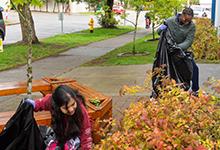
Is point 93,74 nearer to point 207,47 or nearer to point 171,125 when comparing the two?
point 207,47

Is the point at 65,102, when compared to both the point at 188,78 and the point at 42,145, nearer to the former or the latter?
the point at 42,145

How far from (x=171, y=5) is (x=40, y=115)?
11.1 metres

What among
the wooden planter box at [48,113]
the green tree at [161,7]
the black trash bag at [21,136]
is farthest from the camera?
the green tree at [161,7]

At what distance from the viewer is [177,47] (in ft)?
21.6

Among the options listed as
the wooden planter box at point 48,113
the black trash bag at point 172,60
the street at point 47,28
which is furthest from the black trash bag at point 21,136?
the street at point 47,28

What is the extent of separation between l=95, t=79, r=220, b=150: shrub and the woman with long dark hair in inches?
25.9

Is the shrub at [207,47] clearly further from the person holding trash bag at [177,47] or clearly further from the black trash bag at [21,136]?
the black trash bag at [21,136]

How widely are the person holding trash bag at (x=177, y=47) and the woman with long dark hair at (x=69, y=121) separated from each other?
265 centimetres

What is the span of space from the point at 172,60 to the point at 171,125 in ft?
13.2

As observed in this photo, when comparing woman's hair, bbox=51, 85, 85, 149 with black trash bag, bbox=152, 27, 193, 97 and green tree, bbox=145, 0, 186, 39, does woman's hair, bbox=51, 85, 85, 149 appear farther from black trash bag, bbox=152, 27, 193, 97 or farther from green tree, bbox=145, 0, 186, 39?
green tree, bbox=145, 0, 186, 39

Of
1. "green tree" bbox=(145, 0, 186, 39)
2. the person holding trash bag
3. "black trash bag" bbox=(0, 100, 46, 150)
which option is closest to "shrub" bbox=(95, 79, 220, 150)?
"black trash bag" bbox=(0, 100, 46, 150)

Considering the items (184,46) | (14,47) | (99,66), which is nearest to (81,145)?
(184,46)

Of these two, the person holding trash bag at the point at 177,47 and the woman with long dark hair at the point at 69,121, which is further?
the person holding trash bag at the point at 177,47

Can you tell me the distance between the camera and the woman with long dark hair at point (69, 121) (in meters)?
3.78
